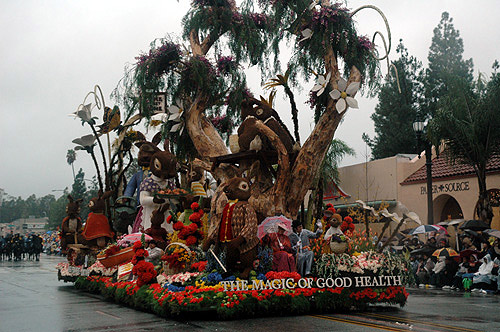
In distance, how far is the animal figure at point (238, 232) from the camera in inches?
393

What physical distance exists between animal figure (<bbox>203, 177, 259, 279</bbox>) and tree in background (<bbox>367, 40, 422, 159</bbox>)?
32420mm

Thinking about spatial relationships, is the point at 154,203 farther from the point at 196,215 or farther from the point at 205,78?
the point at 205,78

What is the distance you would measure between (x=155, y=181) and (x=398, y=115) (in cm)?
3087

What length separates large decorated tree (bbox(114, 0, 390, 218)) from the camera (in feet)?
43.6

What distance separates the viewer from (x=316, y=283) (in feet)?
34.0

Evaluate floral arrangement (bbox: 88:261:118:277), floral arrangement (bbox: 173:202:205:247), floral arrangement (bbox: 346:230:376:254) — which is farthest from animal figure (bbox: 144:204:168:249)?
floral arrangement (bbox: 346:230:376:254)

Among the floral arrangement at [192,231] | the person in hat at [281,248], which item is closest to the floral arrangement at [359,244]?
the person in hat at [281,248]

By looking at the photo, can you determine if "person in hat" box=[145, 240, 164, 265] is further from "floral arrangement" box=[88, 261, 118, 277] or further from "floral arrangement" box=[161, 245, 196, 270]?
"floral arrangement" box=[88, 261, 118, 277]

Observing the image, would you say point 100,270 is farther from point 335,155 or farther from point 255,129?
point 335,155

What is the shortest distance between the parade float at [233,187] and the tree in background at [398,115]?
25025 mm

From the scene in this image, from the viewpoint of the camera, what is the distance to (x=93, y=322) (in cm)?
948

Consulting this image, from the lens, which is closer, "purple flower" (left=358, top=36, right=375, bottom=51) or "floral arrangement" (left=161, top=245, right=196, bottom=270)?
"floral arrangement" (left=161, top=245, right=196, bottom=270)

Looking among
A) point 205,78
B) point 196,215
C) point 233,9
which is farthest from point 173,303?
point 233,9

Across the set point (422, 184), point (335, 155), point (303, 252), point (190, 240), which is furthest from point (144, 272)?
point (335, 155)
